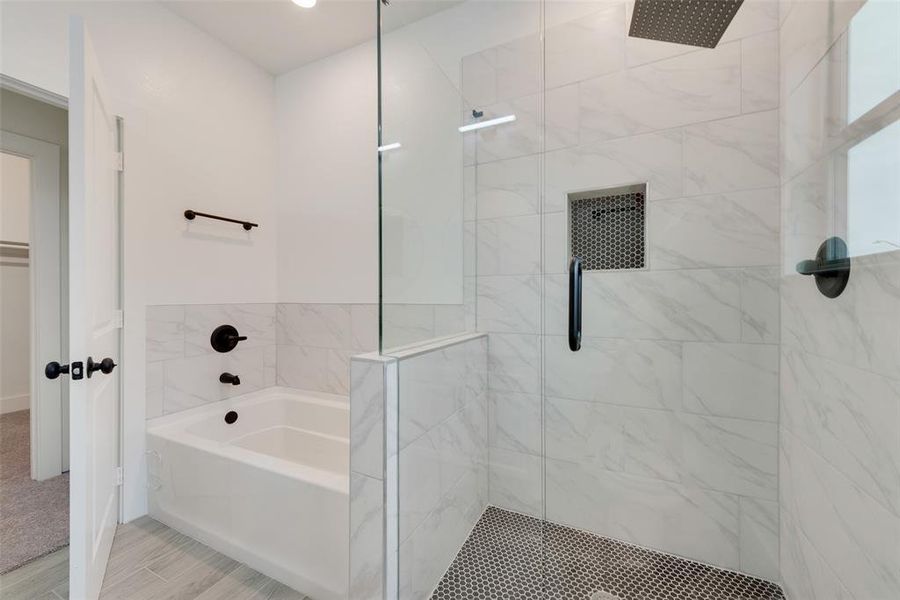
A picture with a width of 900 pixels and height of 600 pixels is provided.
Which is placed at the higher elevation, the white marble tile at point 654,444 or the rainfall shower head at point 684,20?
the rainfall shower head at point 684,20

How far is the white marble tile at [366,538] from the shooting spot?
3.58ft

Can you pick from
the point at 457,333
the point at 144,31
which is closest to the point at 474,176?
the point at 457,333

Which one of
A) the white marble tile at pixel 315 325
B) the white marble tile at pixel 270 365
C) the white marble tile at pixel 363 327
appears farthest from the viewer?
the white marble tile at pixel 270 365

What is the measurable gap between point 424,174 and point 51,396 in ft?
9.54

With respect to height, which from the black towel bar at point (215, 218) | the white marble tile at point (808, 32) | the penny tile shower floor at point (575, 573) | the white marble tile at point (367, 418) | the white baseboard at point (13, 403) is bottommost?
the penny tile shower floor at point (575, 573)

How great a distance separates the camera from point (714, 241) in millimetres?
1424

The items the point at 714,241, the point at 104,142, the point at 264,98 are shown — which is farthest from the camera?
the point at 264,98

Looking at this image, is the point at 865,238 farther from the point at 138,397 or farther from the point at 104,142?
the point at 138,397

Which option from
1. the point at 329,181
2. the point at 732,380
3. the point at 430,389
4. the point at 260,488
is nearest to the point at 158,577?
the point at 260,488

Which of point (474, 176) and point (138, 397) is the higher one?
point (474, 176)

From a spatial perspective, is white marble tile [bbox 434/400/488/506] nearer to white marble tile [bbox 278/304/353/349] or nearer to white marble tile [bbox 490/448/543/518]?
white marble tile [bbox 490/448/543/518]

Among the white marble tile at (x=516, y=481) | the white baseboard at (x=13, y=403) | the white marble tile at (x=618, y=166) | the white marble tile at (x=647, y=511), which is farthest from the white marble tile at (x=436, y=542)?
the white baseboard at (x=13, y=403)

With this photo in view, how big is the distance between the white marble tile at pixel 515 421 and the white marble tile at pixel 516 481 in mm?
43

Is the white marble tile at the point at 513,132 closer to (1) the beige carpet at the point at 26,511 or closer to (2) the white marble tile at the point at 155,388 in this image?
(2) the white marble tile at the point at 155,388
